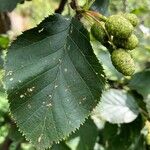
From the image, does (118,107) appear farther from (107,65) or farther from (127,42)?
(127,42)

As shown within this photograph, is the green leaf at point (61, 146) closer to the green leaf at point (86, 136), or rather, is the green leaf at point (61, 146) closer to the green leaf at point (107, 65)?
the green leaf at point (86, 136)

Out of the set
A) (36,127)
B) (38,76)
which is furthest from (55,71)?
(36,127)

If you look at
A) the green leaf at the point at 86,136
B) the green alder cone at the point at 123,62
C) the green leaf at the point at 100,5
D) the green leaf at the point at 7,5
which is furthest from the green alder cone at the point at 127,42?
the green leaf at the point at 86,136

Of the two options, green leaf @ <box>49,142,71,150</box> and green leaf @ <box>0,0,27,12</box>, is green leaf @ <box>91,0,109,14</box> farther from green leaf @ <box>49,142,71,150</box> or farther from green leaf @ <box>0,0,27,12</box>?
green leaf @ <box>49,142,71,150</box>

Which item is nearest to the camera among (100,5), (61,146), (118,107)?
(100,5)

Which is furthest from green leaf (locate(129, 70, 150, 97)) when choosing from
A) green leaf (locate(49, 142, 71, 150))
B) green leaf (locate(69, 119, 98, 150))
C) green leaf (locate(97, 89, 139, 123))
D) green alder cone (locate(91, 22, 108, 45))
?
green alder cone (locate(91, 22, 108, 45))

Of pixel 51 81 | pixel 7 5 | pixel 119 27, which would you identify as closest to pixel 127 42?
pixel 119 27
